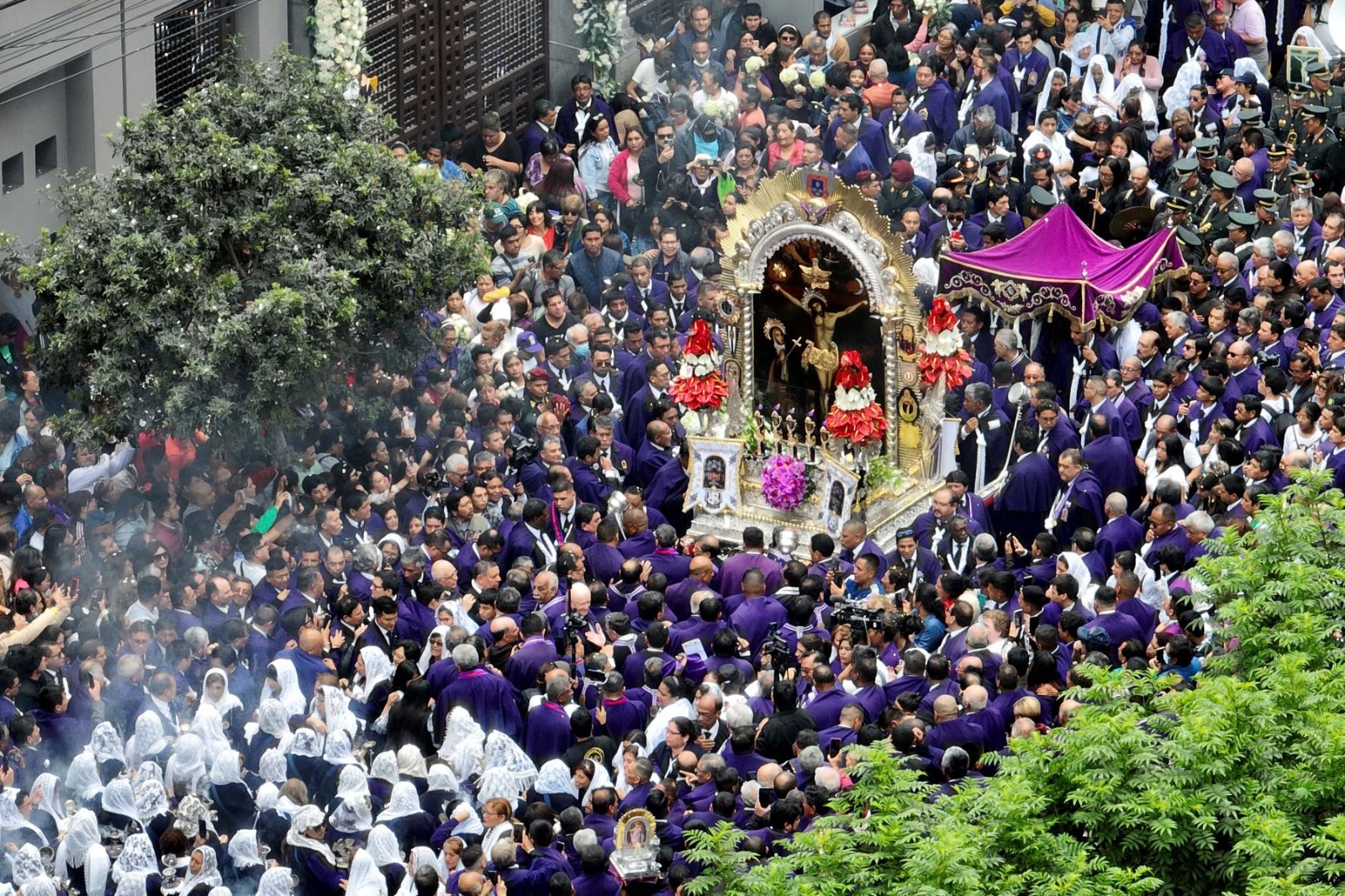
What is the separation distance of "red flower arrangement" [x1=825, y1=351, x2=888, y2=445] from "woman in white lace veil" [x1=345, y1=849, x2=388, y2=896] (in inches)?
304

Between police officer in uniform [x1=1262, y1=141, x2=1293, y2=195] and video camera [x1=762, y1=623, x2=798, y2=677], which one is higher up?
police officer in uniform [x1=1262, y1=141, x2=1293, y2=195]

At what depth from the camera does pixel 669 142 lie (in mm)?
31438

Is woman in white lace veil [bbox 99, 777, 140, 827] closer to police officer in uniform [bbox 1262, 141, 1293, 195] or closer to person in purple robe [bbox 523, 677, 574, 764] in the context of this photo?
person in purple robe [bbox 523, 677, 574, 764]

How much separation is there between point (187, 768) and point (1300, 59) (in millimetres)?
15725

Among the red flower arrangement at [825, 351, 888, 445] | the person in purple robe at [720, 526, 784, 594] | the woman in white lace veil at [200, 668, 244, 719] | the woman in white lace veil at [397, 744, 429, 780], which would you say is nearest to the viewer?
the woman in white lace veil at [397, 744, 429, 780]

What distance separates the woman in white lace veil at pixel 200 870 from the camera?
66.7 feet

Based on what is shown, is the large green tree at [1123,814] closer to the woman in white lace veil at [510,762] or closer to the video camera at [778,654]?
the woman in white lace veil at [510,762]

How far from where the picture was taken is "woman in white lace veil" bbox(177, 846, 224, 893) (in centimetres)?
2033

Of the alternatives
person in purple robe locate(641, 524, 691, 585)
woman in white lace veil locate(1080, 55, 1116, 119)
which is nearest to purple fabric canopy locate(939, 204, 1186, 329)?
woman in white lace veil locate(1080, 55, 1116, 119)

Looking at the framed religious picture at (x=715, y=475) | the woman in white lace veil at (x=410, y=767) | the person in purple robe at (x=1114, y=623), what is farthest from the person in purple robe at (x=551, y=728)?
the framed religious picture at (x=715, y=475)

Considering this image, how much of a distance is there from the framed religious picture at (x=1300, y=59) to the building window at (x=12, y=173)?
43.9 feet

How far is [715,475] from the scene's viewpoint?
27.0 meters

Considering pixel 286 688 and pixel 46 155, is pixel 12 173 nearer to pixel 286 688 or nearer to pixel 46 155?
pixel 46 155

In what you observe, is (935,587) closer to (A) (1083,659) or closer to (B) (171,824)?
(A) (1083,659)
